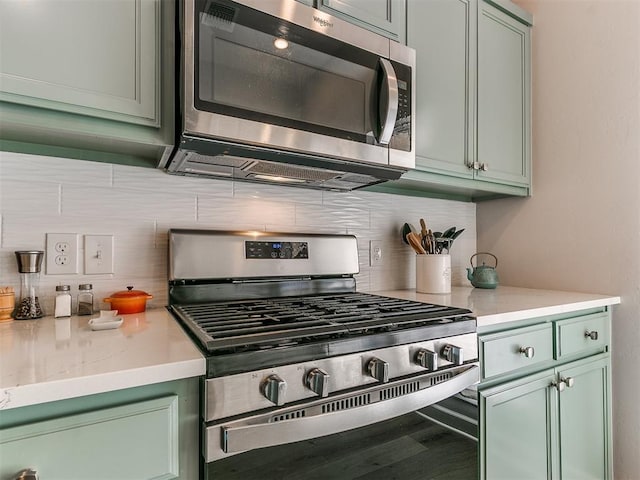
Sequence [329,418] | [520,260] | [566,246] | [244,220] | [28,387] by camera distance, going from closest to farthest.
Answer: [28,387]
[329,418]
[244,220]
[566,246]
[520,260]

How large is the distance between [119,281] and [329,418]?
80 cm

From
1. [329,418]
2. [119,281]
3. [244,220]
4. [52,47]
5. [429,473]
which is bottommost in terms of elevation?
[429,473]

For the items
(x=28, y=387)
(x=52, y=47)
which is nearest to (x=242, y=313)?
(x=28, y=387)

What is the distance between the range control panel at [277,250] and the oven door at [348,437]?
658mm

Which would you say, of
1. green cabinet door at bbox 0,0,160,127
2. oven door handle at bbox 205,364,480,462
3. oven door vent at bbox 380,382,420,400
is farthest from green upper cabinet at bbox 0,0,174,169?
oven door vent at bbox 380,382,420,400

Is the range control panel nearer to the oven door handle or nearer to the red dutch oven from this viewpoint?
the red dutch oven

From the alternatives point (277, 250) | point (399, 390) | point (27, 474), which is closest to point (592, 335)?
point (399, 390)

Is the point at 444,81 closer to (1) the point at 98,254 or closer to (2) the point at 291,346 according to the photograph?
(2) the point at 291,346

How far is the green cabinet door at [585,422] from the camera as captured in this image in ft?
4.56

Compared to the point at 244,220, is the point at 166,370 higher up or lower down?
lower down

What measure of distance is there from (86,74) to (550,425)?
1790mm

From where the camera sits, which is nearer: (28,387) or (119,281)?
(28,387)

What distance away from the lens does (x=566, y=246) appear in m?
1.79

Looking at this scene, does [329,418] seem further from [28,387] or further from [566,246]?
[566,246]
